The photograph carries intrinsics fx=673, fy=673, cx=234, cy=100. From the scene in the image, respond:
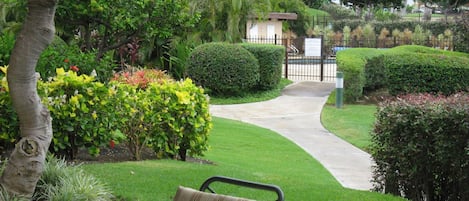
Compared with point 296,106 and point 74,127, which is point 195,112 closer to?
point 74,127

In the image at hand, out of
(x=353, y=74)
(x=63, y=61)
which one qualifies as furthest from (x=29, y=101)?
(x=353, y=74)

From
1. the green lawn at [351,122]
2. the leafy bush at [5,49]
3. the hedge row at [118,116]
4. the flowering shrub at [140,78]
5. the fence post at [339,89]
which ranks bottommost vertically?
the green lawn at [351,122]

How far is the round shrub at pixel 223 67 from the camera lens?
64.5 feet

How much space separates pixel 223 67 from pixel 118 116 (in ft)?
38.1

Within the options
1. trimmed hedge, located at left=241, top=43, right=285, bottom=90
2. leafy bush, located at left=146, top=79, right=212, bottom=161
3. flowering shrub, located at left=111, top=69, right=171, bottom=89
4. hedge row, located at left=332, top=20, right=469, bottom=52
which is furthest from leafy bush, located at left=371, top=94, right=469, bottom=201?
hedge row, located at left=332, top=20, right=469, bottom=52

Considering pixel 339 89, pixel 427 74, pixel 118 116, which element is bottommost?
pixel 339 89

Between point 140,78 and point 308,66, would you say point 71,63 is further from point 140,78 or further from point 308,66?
point 308,66

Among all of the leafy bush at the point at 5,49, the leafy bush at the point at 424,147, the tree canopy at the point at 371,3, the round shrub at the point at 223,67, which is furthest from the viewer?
the tree canopy at the point at 371,3

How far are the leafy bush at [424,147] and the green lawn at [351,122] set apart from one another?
4817mm

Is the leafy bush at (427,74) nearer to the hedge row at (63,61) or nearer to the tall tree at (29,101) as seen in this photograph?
the hedge row at (63,61)

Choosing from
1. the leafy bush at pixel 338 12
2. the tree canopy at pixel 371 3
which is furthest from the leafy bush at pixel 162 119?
the tree canopy at pixel 371 3

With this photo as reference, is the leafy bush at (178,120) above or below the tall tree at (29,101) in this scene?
below

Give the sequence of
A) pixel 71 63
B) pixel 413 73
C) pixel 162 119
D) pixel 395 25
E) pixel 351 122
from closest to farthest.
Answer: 1. pixel 162 119
2. pixel 71 63
3. pixel 351 122
4. pixel 413 73
5. pixel 395 25

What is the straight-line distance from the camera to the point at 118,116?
26.8 feet
